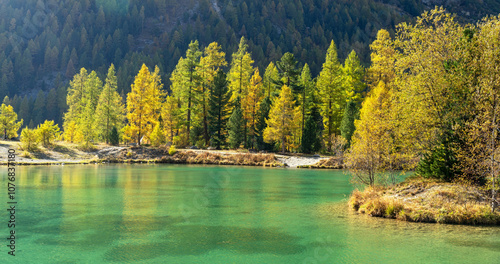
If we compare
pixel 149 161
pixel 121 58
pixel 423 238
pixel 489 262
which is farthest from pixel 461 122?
pixel 121 58

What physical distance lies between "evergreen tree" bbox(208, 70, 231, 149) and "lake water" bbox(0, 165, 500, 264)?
3860 centimetres

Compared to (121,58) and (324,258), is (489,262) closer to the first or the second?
(324,258)

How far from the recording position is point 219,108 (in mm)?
65438

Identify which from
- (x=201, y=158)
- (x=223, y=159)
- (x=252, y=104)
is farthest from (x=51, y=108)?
(x=223, y=159)

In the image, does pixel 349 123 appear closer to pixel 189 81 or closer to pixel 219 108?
pixel 219 108

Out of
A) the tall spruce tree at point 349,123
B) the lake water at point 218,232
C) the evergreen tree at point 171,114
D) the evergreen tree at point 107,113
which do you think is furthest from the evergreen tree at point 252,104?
the lake water at point 218,232

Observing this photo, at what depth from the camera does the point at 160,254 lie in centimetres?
1291

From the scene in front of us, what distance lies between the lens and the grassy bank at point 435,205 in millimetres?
17672

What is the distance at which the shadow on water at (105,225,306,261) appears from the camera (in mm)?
13086

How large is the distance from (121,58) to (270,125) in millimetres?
132130

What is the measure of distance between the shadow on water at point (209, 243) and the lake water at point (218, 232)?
0.04 metres

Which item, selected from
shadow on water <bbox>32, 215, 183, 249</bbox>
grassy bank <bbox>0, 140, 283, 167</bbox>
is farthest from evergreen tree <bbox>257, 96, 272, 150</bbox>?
shadow on water <bbox>32, 215, 183, 249</bbox>

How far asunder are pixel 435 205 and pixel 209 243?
11.2 meters

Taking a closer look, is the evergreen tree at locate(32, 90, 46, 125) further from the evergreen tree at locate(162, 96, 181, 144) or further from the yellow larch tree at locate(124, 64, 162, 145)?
the evergreen tree at locate(162, 96, 181, 144)
